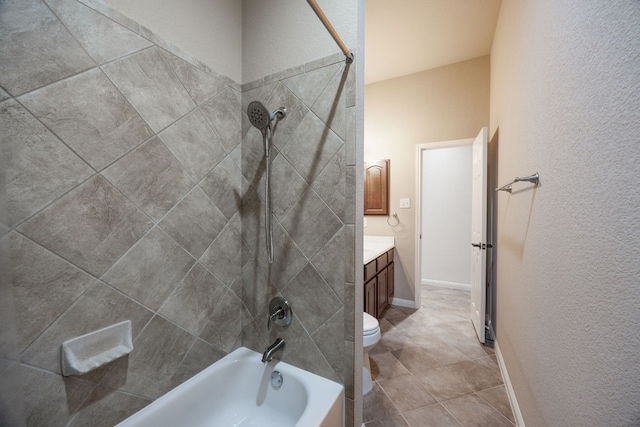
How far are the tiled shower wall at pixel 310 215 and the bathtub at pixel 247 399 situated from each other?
8 centimetres

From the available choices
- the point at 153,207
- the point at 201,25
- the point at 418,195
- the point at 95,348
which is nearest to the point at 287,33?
the point at 201,25

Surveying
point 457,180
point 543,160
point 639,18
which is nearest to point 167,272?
point 639,18

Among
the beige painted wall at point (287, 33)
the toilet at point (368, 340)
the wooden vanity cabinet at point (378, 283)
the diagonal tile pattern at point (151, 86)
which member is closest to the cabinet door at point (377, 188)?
the wooden vanity cabinet at point (378, 283)

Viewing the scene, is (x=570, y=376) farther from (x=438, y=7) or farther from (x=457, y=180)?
(x=457, y=180)

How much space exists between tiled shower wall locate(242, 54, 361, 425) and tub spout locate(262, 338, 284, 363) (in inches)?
1.3

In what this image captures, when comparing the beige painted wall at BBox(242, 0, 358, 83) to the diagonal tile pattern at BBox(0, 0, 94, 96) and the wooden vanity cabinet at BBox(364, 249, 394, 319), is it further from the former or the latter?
the wooden vanity cabinet at BBox(364, 249, 394, 319)

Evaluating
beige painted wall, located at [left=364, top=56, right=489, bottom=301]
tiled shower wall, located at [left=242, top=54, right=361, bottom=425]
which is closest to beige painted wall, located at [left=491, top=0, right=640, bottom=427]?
tiled shower wall, located at [left=242, top=54, right=361, bottom=425]

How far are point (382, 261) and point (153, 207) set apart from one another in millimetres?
2137

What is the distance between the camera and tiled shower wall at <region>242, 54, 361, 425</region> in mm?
1119

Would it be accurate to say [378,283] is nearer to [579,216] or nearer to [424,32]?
[579,216]

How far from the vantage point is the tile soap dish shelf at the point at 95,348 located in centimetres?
78

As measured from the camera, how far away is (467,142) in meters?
2.73

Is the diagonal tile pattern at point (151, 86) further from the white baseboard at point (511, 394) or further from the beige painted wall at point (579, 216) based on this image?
the white baseboard at point (511, 394)

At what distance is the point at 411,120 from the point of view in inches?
118
